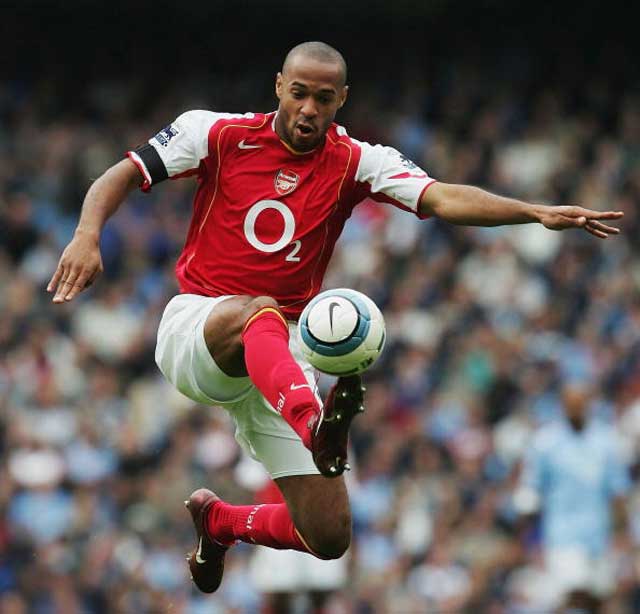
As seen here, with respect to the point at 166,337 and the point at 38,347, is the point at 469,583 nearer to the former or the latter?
the point at 38,347

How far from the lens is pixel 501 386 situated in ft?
48.0

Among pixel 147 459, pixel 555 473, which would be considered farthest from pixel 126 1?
pixel 555 473

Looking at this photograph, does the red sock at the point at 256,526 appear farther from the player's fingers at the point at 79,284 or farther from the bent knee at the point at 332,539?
the player's fingers at the point at 79,284

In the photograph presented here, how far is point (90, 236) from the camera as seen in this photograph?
22.0 ft

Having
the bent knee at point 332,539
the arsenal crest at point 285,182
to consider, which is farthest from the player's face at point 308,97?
the bent knee at point 332,539

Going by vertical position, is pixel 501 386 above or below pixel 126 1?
below

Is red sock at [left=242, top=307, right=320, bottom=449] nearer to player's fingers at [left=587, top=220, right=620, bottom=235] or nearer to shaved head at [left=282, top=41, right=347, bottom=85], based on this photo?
shaved head at [left=282, top=41, right=347, bottom=85]

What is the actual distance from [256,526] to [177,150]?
6.09 ft

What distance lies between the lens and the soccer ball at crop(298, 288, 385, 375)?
6.13m

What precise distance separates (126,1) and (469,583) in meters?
9.83

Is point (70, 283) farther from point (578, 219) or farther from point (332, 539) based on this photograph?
point (578, 219)

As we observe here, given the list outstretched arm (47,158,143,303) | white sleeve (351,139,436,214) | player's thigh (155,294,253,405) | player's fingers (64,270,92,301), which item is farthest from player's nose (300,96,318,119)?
player's fingers (64,270,92,301)

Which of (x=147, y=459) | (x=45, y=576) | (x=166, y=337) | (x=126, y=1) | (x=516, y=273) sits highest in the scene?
(x=126, y=1)

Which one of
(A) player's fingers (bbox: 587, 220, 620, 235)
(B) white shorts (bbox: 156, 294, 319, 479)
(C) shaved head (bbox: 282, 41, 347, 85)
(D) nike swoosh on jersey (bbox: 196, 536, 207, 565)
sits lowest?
(D) nike swoosh on jersey (bbox: 196, 536, 207, 565)
